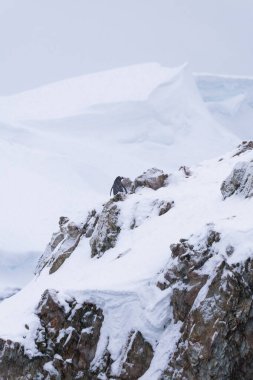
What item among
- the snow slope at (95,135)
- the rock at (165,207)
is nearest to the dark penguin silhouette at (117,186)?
the rock at (165,207)

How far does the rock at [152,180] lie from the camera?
20.7 m

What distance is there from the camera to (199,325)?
39.8ft

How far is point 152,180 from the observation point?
Result: 20.8 meters

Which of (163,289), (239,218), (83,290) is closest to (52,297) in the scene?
(83,290)

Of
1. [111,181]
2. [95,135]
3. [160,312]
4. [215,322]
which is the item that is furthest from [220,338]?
[95,135]

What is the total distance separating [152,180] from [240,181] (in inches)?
202

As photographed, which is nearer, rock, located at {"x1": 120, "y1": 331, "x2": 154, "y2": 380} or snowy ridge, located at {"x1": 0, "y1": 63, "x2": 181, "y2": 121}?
rock, located at {"x1": 120, "y1": 331, "x2": 154, "y2": 380}

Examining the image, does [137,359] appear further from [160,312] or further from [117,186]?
[117,186]

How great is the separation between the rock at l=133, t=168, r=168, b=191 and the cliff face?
177 inches

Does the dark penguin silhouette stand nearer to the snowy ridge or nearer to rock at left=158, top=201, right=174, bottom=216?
rock at left=158, top=201, right=174, bottom=216

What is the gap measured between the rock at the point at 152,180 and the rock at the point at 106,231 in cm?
249

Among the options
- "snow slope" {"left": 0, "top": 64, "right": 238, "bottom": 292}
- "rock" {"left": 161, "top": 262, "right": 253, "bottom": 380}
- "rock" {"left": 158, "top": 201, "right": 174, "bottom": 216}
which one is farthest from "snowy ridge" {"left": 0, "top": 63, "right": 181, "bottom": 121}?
"rock" {"left": 161, "top": 262, "right": 253, "bottom": 380}

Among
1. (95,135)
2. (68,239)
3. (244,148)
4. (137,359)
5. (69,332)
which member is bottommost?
(137,359)

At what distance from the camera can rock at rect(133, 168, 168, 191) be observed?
2073cm
